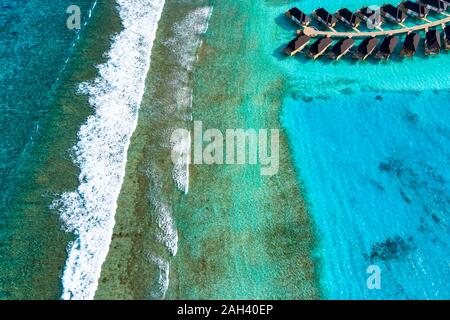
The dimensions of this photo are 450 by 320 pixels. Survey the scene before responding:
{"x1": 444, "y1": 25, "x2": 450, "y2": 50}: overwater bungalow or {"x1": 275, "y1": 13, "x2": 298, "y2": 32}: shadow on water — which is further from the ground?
{"x1": 444, "y1": 25, "x2": 450, "y2": 50}: overwater bungalow

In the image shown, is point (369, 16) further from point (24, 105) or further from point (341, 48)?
point (24, 105)

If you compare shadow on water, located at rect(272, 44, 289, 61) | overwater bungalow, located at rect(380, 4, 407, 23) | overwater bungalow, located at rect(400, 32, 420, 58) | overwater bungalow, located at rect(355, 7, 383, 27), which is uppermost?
overwater bungalow, located at rect(380, 4, 407, 23)

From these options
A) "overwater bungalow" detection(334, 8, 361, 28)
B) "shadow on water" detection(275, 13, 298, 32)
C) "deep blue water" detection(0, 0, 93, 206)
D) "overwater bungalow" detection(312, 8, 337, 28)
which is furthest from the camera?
"shadow on water" detection(275, 13, 298, 32)

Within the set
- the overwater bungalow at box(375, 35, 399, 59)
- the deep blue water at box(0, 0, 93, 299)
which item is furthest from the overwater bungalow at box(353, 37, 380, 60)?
the deep blue water at box(0, 0, 93, 299)

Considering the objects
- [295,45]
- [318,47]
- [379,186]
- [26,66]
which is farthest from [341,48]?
[26,66]

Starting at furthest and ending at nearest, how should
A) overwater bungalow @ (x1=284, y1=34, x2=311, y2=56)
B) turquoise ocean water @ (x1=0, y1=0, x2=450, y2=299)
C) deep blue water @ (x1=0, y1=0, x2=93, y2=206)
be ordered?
overwater bungalow @ (x1=284, y1=34, x2=311, y2=56), deep blue water @ (x1=0, y1=0, x2=93, y2=206), turquoise ocean water @ (x1=0, y1=0, x2=450, y2=299)

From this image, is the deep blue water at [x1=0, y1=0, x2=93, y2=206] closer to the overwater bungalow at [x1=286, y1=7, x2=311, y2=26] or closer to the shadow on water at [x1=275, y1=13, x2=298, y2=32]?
the shadow on water at [x1=275, y1=13, x2=298, y2=32]

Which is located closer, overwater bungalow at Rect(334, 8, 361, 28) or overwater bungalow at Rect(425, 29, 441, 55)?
overwater bungalow at Rect(425, 29, 441, 55)
